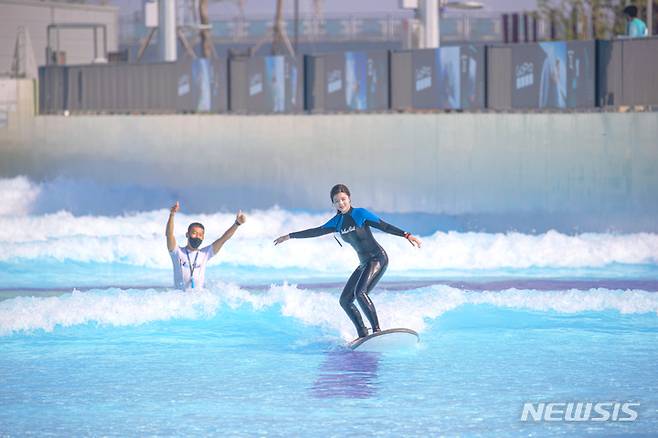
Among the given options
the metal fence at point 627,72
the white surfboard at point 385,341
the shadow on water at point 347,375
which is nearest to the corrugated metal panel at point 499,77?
the metal fence at point 627,72

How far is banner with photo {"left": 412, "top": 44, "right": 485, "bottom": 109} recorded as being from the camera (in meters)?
23.9

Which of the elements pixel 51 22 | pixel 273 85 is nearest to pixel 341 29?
pixel 51 22

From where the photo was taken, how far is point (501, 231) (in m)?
23.9

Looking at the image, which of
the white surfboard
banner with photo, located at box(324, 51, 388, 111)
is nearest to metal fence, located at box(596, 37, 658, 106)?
banner with photo, located at box(324, 51, 388, 111)

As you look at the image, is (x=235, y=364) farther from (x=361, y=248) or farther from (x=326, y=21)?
(x=326, y=21)

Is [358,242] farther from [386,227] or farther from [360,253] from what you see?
[386,227]

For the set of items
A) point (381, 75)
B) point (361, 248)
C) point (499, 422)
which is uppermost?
point (381, 75)

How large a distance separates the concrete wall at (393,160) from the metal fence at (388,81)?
30 cm

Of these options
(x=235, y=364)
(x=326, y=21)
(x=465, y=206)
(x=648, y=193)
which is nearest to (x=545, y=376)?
(x=235, y=364)

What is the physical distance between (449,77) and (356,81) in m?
2.38

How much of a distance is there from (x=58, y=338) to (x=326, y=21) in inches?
1392

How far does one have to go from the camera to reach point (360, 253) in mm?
12609

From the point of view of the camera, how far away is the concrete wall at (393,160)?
22.4 meters

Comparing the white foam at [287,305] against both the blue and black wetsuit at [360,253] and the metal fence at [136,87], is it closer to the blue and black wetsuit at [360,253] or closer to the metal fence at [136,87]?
the blue and black wetsuit at [360,253]
